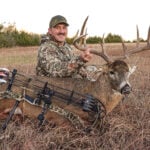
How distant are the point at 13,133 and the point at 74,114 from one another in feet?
3.03

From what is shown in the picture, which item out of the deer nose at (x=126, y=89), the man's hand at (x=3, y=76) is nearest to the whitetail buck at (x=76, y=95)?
the deer nose at (x=126, y=89)

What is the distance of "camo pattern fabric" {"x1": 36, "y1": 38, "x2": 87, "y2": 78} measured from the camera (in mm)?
6313

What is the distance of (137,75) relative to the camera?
10234mm

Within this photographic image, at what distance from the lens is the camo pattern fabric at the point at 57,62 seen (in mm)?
6313

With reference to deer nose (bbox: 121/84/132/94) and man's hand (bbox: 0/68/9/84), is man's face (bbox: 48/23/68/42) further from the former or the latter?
deer nose (bbox: 121/84/132/94)

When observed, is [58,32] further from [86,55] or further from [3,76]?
[3,76]

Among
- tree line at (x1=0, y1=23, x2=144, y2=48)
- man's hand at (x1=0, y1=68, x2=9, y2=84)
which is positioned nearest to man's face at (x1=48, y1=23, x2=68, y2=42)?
man's hand at (x1=0, y1=68, x2=9, y2=84)

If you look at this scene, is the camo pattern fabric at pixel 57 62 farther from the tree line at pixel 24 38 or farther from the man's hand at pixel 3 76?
the tree line at pixel 24 38

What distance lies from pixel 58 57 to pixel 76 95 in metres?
0.87

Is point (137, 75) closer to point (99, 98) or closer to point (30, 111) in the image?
point (99, 98)

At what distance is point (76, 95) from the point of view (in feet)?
20.1

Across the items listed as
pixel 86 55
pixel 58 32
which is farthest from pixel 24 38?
pixel 86 55

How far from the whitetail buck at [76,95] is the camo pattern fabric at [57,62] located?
0.51 feet

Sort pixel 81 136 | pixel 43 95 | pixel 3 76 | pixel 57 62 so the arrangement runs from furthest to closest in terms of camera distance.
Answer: pixel 57 62 → pixel 3 76 → pixel 43 95 → pixel 81 136
